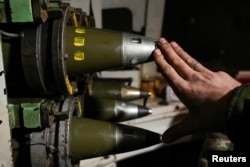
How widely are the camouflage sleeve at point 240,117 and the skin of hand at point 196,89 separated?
0.07 ft

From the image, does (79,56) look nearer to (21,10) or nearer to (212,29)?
(21,10)

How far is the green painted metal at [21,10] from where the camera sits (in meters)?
0.68

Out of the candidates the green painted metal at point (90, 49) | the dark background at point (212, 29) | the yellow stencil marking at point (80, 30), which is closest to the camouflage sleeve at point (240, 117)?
the green painted metal at point (90, 49)

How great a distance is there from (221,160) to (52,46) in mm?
670

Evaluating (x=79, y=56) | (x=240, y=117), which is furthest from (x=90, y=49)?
(x=240, y=117)

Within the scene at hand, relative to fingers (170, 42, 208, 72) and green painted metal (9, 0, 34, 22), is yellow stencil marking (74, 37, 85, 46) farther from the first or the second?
fingers (170, 42, 208, 72)

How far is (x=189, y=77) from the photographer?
77 centimetres

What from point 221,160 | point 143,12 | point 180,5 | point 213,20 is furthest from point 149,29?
point 221,160

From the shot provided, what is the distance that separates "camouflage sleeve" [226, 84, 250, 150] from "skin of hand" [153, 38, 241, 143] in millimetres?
22

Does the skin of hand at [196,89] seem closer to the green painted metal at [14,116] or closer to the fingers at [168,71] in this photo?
the fingers at [168,71]

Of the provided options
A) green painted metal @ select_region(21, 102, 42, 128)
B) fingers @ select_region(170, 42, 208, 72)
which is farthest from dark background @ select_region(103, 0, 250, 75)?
green painted metal @ select_region(21, 102, 42, 128)

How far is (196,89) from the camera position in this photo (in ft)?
2.44

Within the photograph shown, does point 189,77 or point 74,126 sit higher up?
point 189,77

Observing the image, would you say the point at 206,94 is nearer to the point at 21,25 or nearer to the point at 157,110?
the point at 21,25
